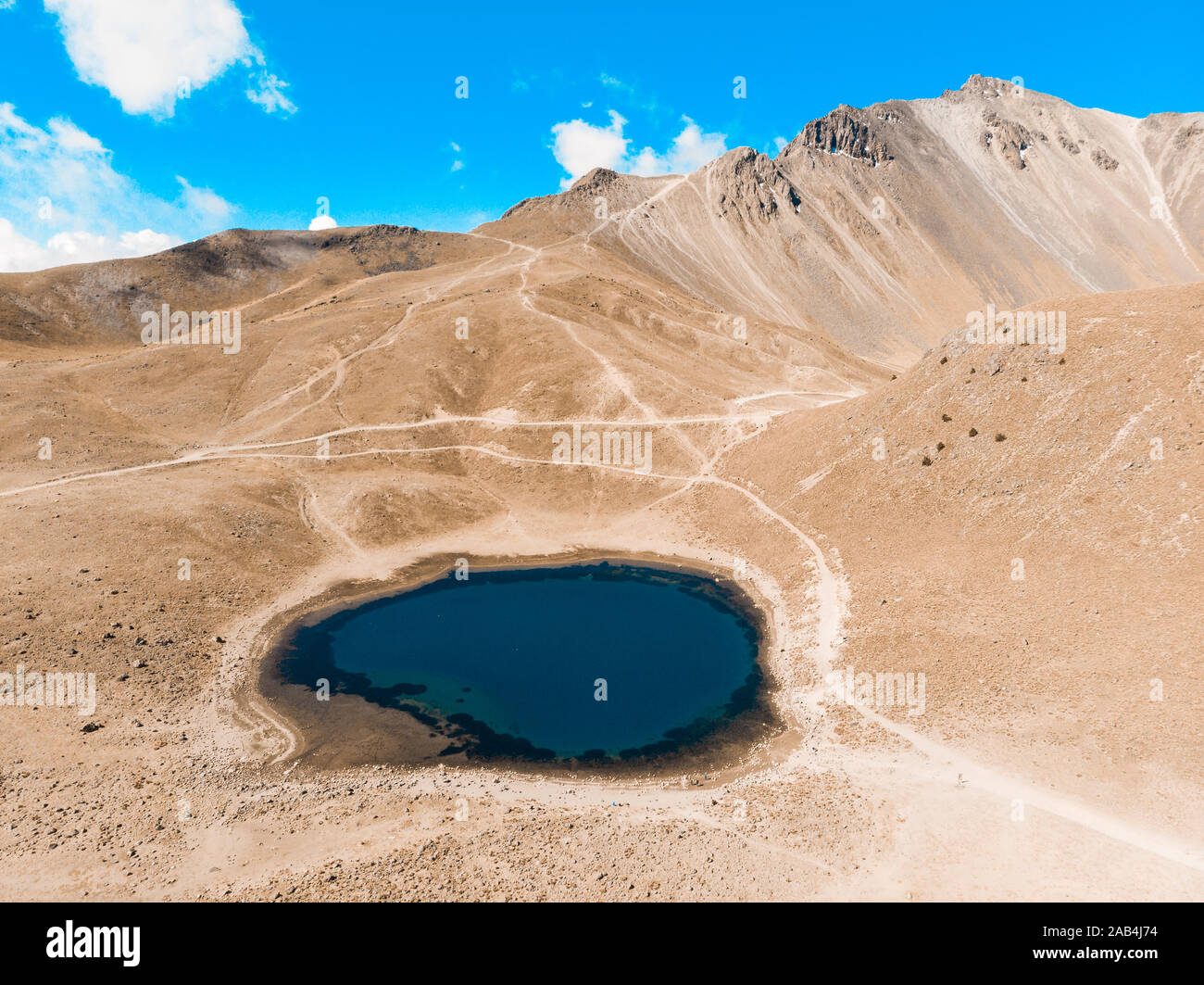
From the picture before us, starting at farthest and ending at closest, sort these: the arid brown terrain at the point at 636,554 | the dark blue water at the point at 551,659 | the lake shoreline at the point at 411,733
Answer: the dark blue water at the point at 551,659 < the lake shoreline at the point at 411,733 < the arid brown terrain at the point at 636,554

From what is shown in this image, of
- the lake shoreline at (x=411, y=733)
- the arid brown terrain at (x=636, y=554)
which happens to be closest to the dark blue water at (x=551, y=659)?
the lake shoreline at (x=411, y=733)

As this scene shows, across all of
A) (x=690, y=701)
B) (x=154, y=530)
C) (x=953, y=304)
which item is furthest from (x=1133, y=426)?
(x=953, y=304)

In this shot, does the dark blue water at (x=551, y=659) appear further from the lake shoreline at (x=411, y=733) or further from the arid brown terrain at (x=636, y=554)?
the arid brown terrain at (x=636, y=554)

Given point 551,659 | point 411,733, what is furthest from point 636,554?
point 411,733

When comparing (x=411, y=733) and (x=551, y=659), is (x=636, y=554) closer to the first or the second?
(x=551, y=659)
